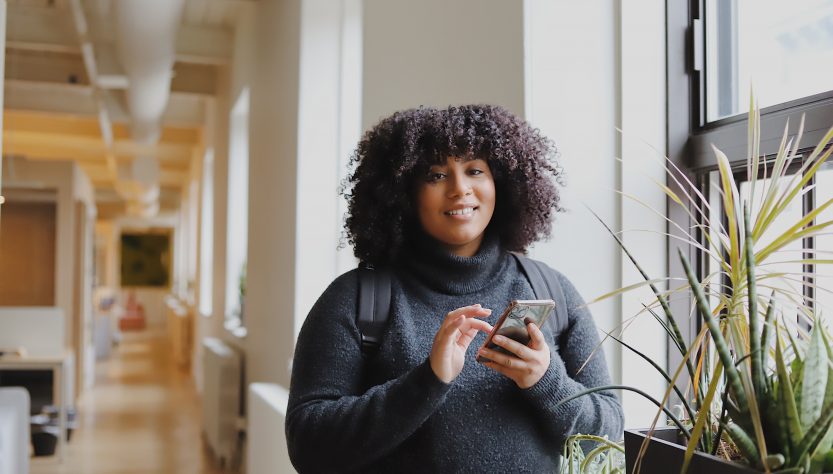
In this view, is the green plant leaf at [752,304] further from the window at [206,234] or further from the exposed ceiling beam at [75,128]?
the exposed ceiling beam at [75,128]

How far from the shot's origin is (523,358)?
1.47 m

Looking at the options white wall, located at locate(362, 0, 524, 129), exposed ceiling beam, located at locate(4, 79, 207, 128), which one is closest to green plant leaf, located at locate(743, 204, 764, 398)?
white wall, located at locate(362, 0, 524, 129)

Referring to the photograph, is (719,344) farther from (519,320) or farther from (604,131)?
(604,131)

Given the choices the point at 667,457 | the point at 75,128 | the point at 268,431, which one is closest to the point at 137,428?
the point at 268,431

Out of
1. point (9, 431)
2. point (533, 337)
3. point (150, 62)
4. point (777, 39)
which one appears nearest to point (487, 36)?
point (777, 39)

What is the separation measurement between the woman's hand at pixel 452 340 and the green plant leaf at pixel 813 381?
0.55 metres

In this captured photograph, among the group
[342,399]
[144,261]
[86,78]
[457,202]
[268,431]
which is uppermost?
[86,78]

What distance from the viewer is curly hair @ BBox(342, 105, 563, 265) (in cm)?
166

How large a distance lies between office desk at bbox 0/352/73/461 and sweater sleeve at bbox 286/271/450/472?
6.08 metres

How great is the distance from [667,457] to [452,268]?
639 millimetres

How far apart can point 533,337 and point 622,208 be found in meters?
0.82

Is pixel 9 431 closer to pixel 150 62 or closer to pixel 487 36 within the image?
pixel 150 62

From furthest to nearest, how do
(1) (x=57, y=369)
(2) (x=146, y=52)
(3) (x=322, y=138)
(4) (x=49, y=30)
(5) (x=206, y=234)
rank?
(5) (x=206, y=234) → (1) (x=57, y=369) → (4) (x=49, y=30) → (2) (x=146, y=52) → (3) (x=322, y=138)

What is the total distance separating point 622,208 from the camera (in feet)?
7.13
